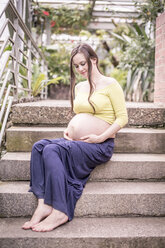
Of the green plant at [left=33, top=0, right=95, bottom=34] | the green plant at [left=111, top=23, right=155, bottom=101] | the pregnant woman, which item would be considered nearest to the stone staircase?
the pregnant woman

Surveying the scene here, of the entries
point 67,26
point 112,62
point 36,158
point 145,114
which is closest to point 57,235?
point 36,158

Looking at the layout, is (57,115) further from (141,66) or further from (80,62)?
(141,66)

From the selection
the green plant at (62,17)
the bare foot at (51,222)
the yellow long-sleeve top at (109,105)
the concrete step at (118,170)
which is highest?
the green plant at (62,17)

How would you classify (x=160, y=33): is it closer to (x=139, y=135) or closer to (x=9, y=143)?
(x=139, y=135)

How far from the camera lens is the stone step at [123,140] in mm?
2529

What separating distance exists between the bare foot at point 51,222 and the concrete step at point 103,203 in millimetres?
237

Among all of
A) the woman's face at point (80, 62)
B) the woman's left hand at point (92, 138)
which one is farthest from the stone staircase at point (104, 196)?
the woman's face at point (80, 62)

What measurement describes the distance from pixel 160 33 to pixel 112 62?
5151 millimetres

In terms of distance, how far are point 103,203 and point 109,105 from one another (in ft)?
2.65

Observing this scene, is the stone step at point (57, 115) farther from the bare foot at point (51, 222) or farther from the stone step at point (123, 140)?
the bare foot at point (51, 222)

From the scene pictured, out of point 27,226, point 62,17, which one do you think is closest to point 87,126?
point 27,226

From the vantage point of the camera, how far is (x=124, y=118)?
215 centimetres

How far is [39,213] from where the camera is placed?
1.83m

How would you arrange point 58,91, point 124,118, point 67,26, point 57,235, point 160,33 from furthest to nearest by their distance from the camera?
1. point 67,26
2. point 58,91
3. point 160,33
4. point 124,118
5. point 57,235
